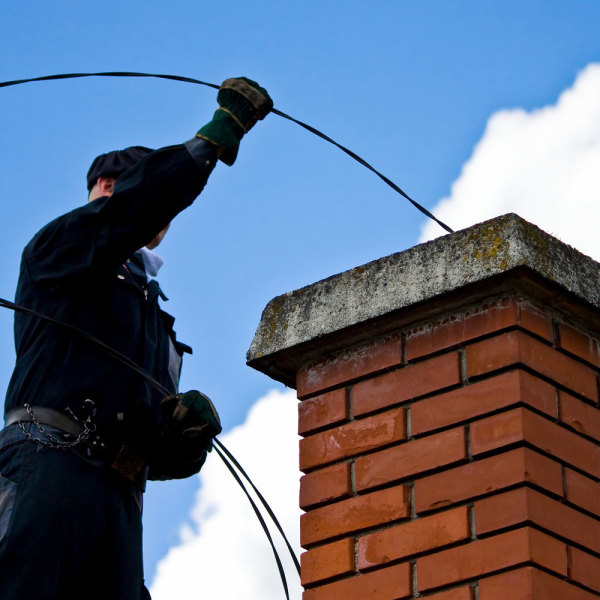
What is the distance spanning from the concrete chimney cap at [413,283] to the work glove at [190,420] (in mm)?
176

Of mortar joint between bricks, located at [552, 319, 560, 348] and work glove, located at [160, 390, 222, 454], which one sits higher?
mortar joint between bricks, located at [552, 319, 560, 348]

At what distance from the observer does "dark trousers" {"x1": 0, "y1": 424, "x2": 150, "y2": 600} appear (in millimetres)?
2586

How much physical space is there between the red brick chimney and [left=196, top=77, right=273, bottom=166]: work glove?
50 centimetres

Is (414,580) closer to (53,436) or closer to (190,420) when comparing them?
(190,420)

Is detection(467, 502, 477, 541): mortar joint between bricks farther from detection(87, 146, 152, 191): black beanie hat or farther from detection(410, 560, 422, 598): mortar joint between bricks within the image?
detection(87, 146, 152, 191): black beanie hat

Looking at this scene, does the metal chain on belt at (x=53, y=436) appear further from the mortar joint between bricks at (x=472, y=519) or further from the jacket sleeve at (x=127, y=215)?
the mortar joint between bricks at (x=472, y=519)

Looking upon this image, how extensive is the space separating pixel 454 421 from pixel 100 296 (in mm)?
1110

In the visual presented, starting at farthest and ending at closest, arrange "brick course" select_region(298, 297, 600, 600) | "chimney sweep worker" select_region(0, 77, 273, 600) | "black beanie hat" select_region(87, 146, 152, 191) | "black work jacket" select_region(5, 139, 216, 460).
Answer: "black beanie hat" select_region(87, 146, 152, 191) < "black work jacket" select_region(5, 139, 216, 460) < "chimney sweep worker" select_region(0, 77, 273, 600) < "brick course" select_region(298, 297, 600, 600)

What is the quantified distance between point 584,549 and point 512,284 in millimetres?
619

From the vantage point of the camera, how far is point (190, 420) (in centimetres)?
286

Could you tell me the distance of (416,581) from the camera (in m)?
2.37

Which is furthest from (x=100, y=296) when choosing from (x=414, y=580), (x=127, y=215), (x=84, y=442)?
(x=414, y=580)

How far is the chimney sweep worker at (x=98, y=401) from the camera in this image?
8.72ft

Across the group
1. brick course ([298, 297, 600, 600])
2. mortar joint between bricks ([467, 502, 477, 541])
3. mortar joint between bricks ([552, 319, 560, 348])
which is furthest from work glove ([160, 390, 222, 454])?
mortar joint between bricks ([552, 319, 560, 348])
